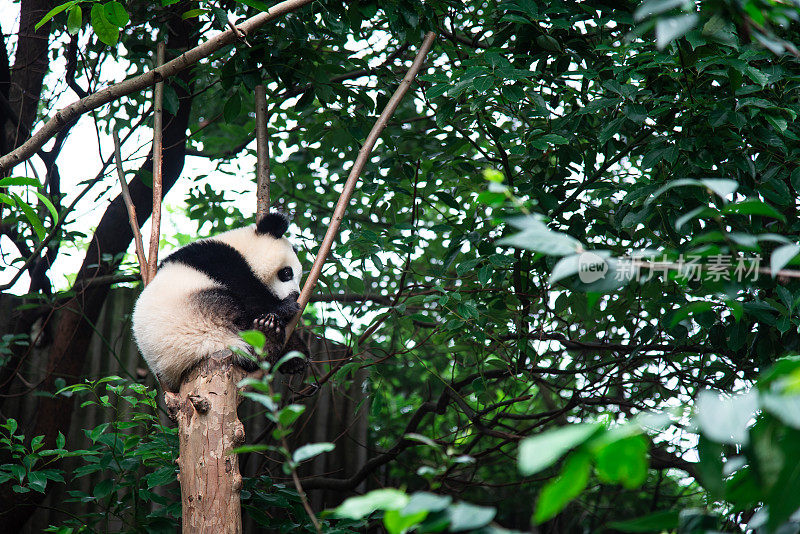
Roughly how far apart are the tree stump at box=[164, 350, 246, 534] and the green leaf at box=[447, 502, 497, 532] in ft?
5.04

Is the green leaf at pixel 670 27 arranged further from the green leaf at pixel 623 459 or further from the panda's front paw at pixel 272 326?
the panda's front paw at pixel 272 326

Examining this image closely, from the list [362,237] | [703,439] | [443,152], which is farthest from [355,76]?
[703,439]

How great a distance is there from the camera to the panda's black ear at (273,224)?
11.3ft

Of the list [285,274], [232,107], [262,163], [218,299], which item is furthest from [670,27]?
[232,107]

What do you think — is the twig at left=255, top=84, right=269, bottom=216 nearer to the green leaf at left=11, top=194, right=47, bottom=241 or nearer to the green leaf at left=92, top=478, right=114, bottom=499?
the green leaf at left=11, top=194, right=47, bottom=241

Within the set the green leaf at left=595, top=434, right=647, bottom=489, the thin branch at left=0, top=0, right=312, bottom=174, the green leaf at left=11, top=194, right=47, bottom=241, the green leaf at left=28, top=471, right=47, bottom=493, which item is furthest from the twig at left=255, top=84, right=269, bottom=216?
the green leaf at left=595, top=434, right=647, bottom=489

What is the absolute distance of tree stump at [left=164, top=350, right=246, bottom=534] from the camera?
2334 mm

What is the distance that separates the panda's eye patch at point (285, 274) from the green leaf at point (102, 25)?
55.9 inches

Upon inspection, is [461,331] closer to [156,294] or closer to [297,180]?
[156,294]

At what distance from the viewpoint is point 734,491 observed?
101 cm

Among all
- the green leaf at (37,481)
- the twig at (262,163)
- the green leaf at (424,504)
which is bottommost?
the green leaf at (37,481)

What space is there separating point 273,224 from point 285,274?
0.30 m

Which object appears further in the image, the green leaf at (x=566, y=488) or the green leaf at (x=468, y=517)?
the green leaf at (x=468, y=517)

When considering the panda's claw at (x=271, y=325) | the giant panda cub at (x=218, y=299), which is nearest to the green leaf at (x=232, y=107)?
the giant panda cub at (x=218, y=299)
